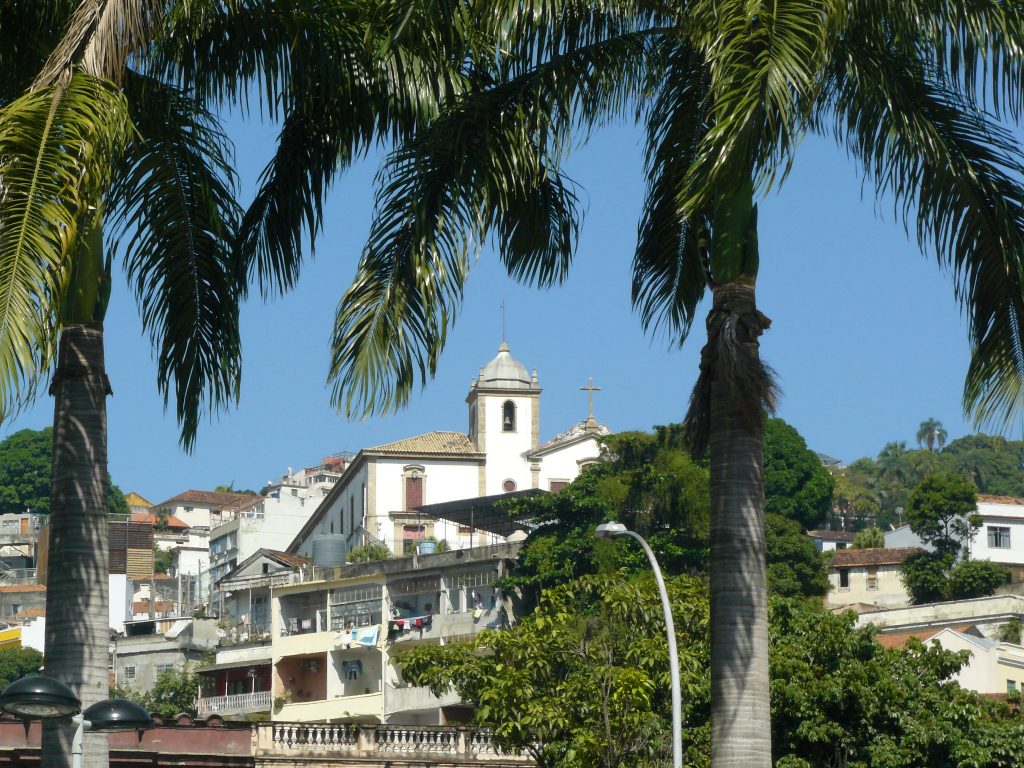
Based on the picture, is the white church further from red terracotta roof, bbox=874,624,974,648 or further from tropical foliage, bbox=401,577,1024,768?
tropical foliage, bbox=401,577,1024,768

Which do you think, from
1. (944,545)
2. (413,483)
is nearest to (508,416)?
(413,483)

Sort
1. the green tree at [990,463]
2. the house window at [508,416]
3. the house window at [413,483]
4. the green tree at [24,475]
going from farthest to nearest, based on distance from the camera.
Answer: the green tree at [990,463], the green tree at [24,475], the house window at [508,416], the house window at [413,483]

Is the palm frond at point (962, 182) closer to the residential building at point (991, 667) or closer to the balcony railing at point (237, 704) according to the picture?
the residential building at point (991, 667)

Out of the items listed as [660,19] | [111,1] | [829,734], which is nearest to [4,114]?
[111,1]

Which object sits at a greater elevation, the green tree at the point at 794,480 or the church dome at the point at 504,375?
the church dome at the point at 504,375

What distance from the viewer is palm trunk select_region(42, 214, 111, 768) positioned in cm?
1209

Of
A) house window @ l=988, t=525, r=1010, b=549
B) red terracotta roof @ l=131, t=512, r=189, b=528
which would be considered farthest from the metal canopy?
red terracotta roof @ l=131, t=512, r=189, b=528

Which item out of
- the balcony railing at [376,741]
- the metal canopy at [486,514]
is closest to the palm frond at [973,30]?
the balcony railing at [376,741]

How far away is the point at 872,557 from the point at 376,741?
53744 mm

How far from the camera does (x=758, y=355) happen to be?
39.5 ft

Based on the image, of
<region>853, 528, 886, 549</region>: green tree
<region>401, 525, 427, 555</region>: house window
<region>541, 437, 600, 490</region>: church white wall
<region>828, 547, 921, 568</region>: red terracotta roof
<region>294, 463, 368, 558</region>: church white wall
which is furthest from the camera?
Answer: <region>541, 437, 600, 490</region>: church white wall

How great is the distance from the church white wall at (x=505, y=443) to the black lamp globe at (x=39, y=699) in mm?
99311

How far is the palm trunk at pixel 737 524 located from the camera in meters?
11.5

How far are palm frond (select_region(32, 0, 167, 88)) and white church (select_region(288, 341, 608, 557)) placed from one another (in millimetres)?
91649
